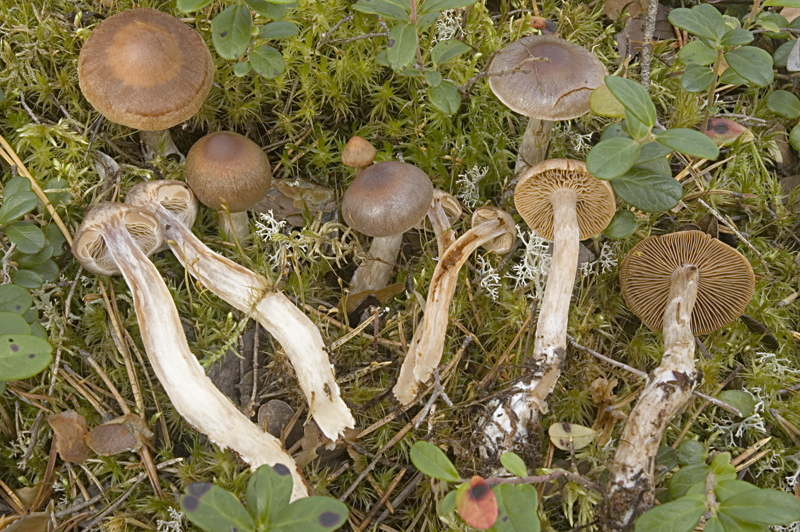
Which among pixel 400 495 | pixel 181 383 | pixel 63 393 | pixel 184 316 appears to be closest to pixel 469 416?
pixel 400 495

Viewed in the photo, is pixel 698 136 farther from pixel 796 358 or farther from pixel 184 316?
pixel 184 316

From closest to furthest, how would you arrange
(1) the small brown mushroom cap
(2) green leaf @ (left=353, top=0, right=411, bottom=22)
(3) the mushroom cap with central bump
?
(2) green leaf @ (left=353, top=0, right=411, bottom=22)
(3) the mushroom cap with central bump
(1) the small brown mushroom cap

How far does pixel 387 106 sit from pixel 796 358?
2.38m

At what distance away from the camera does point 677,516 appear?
189 cm

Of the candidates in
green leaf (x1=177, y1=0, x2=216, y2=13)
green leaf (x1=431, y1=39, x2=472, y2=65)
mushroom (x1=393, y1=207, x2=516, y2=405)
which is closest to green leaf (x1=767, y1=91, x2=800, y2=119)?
mushroom (x1=393, y1=207, x2=516, y2=405)

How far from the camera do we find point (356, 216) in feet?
8.96

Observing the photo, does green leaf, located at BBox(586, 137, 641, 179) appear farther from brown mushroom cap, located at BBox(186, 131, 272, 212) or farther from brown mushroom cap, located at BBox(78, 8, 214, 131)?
brown mushroom cap, located at BBox(78, 8, 214, 131)

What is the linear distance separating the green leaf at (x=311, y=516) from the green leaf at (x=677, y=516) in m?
1.00

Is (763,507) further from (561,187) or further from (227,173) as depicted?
(227,173)

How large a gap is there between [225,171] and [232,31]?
0.61 m

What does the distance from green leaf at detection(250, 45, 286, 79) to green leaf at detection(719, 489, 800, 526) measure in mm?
2432

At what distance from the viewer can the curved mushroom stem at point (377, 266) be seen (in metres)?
2.99

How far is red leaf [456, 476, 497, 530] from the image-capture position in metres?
1.77

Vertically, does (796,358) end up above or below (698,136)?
below
